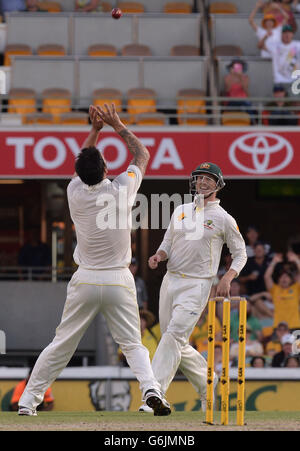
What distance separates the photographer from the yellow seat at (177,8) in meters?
20.2

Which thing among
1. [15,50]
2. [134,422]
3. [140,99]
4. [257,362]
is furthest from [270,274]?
[134,422]

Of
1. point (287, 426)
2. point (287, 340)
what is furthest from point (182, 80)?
point (287, 426)

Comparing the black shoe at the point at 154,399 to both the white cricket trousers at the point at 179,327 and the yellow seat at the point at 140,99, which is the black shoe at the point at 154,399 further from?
the yellow seat at the point at 140,99

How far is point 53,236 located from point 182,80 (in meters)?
3.97

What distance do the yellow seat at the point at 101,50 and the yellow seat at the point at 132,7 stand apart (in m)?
1.43

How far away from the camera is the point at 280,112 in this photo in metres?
16.8

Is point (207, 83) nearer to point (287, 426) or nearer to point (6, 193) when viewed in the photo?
point (6, 193)

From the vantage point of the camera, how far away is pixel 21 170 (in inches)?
634

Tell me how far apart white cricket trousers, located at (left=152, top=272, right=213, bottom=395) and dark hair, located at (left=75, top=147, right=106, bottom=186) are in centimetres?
156

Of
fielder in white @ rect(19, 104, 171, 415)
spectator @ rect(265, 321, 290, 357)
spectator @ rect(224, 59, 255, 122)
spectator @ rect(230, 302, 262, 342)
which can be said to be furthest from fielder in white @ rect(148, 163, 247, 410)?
spectator @ rect(224, 59, 255, 122)

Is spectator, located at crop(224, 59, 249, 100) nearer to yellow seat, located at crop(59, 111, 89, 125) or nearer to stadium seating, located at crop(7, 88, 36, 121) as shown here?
yellow seat, located at crop(59, 111, 89, 125)

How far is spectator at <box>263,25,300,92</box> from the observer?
17.3m

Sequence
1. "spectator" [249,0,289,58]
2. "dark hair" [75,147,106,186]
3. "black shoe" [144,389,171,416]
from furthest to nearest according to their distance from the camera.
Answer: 1. "spectator" [249,0,289,58]
2. "dark hair" [75,147,106,186]
3. "black shoe" [144,389,171,416]

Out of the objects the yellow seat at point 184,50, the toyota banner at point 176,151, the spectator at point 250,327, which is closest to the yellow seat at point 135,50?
the yellow seat at point 184,50
